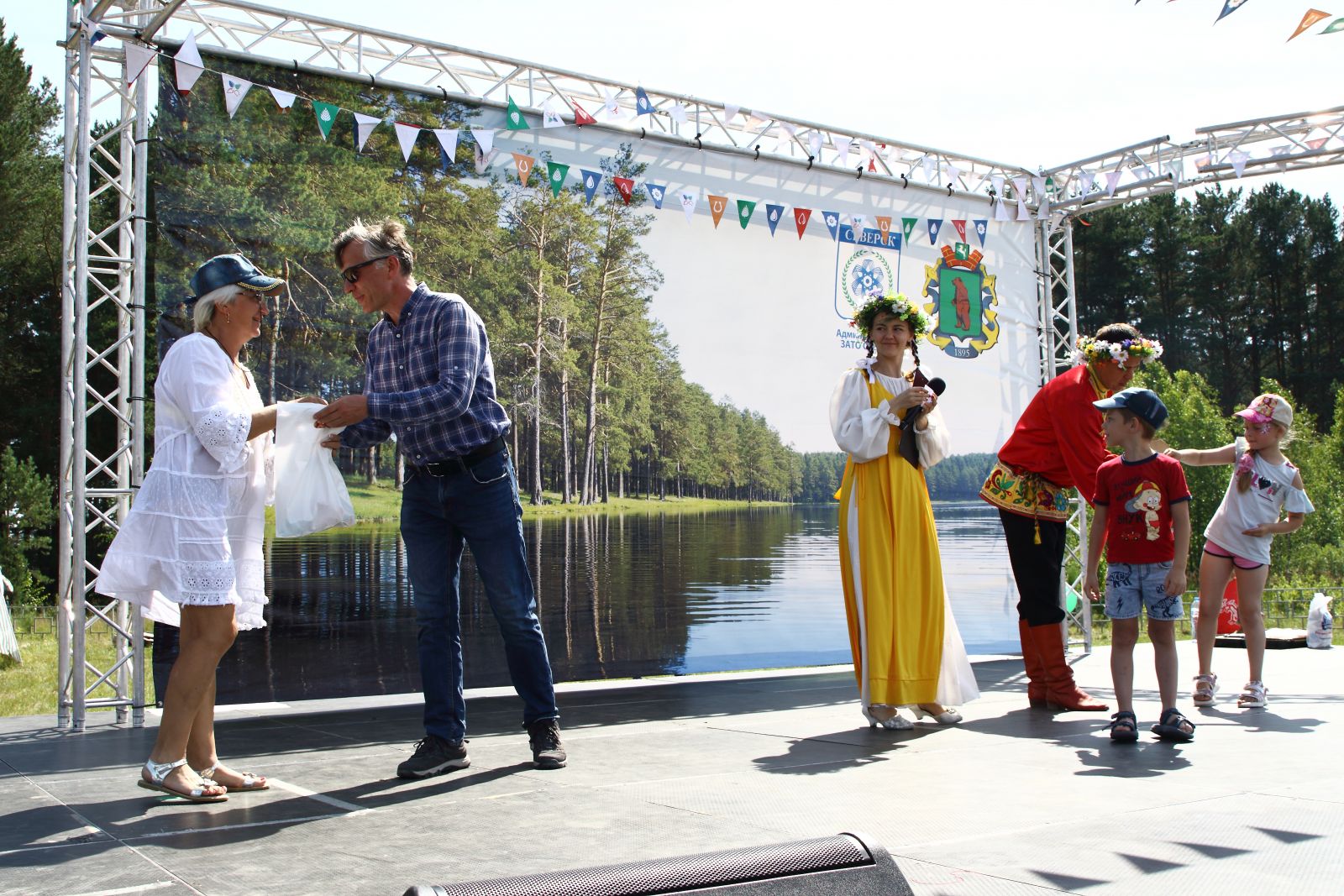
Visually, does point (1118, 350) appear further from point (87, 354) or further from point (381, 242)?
point (87, 354)

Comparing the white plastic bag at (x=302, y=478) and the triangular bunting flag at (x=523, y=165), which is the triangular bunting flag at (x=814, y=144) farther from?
the white plastic bag at (x=302, y=478)

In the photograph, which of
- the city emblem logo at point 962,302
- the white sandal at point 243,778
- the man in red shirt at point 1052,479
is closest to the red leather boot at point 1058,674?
the man in red shirt at point 1052,479

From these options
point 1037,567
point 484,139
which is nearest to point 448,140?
point 484,139

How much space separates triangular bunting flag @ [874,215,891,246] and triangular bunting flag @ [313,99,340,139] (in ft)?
12.4

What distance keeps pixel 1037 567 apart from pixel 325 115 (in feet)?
13.8

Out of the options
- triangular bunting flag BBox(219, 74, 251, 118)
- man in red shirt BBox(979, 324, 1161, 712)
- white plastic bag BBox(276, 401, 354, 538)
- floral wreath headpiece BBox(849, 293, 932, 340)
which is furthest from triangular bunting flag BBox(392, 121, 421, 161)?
man in red shirt BBox(979, 324, 1161, 712)

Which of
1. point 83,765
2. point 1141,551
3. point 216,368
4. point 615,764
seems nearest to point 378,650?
point 83,765

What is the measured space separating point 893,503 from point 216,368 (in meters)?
2.62

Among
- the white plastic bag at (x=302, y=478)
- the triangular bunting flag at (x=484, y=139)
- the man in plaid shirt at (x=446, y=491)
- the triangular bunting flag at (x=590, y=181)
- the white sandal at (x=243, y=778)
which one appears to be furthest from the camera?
the triangular bunting flag at (x=590, y=181)

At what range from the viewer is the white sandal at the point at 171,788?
2.90 metres

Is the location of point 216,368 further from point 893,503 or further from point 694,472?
point 694,472

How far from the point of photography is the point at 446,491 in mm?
3430

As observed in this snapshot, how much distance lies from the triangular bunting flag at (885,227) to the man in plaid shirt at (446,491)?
4924 mm

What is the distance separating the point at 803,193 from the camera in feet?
24.8
